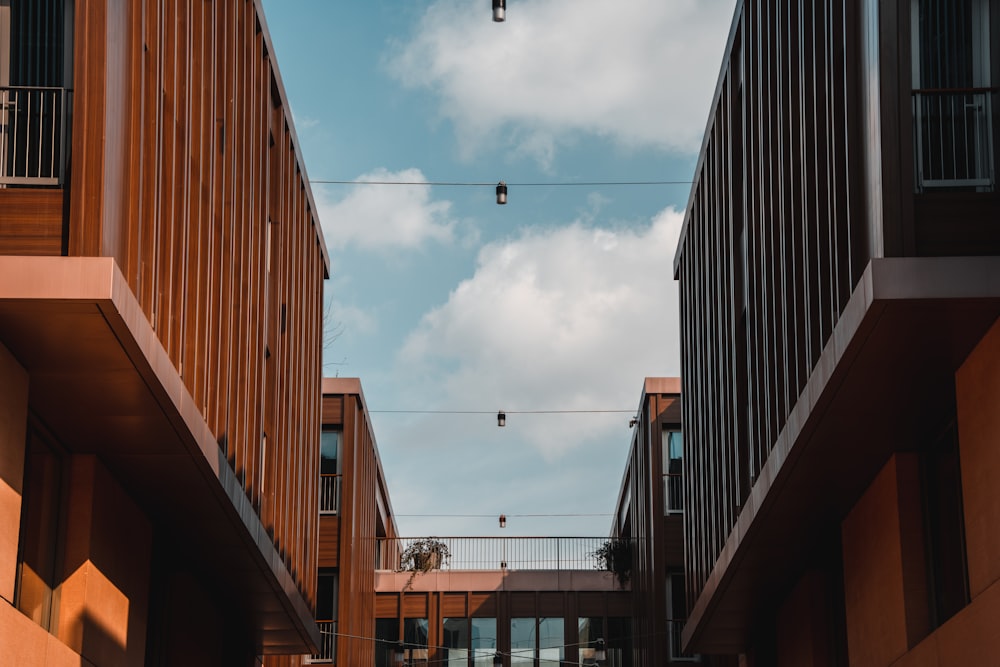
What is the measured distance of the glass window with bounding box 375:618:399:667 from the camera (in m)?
41.3

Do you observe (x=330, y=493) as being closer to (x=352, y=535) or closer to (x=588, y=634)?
(x=352, y=535)

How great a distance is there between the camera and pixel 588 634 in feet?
139

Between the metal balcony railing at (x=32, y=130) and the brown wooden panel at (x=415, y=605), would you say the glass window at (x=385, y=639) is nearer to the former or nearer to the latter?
the brown wooden panel at (x=415, y=605)

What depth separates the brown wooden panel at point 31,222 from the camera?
13.8 m

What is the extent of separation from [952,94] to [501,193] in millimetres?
16686

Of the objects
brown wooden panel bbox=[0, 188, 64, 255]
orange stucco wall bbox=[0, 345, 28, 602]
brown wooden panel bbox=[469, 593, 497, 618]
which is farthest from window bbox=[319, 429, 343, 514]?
brown wooden panel bbox=[0, 188, 64, 255]

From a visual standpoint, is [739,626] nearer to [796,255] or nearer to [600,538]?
[796,255]

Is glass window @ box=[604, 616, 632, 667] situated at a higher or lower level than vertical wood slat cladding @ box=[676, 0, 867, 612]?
lower

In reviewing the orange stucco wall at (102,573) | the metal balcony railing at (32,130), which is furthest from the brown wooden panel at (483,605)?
the metal balcony railing at (32,130)

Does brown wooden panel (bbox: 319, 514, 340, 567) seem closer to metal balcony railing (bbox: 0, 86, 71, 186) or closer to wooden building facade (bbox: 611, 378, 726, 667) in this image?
wooden building facade (bbox: 611, 378, 726, 667)

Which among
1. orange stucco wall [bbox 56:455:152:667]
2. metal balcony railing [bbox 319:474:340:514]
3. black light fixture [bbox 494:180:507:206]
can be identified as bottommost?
orange stucco wall [bbox 56:455:152:667]

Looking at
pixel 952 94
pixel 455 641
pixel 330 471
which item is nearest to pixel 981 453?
pixel 952 94

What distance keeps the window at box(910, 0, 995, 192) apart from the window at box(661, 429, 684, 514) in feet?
78.2

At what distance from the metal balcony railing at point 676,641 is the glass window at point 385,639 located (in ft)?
26.2
